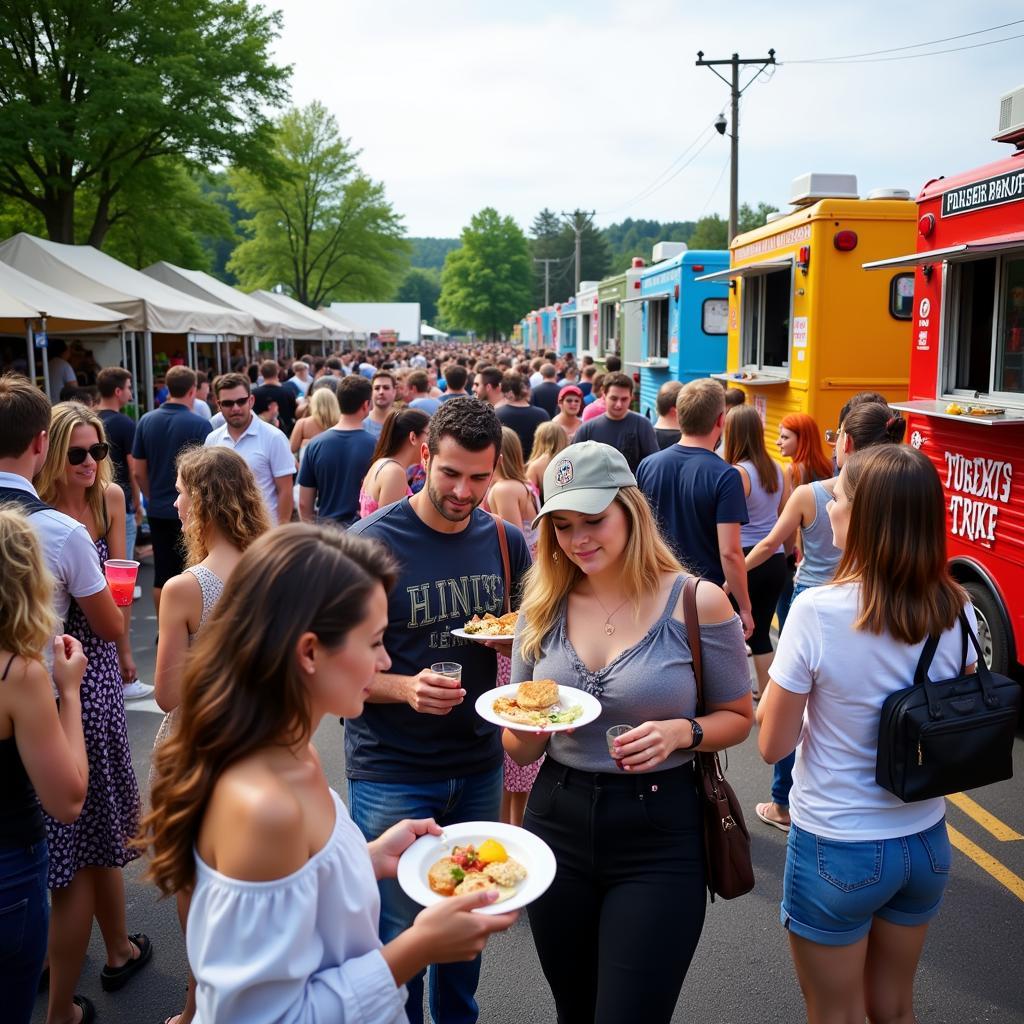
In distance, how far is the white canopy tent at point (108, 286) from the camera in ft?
47.5

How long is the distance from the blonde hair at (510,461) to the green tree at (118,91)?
19.0 metres

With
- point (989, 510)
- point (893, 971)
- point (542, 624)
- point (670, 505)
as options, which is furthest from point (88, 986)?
point (989, 510)

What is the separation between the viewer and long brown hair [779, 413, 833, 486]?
19.8 feet

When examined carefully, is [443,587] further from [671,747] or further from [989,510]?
[989,510]

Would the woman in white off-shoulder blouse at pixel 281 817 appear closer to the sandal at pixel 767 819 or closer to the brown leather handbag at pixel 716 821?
the brown leather handbag at pixel 716 821

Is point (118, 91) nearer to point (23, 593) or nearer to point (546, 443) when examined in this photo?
point (546, 443)

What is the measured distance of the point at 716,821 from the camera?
2.55m

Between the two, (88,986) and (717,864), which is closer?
(717,864)

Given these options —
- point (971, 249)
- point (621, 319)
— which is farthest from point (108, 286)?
point (971, 249)

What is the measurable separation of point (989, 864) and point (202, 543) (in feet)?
12.6

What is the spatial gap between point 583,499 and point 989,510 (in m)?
4.11

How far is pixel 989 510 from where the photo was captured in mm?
5750

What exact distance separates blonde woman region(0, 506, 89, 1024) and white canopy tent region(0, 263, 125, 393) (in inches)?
386

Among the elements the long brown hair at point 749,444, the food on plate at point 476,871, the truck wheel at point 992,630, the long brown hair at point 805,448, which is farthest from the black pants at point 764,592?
the food on plate at point 476,871
